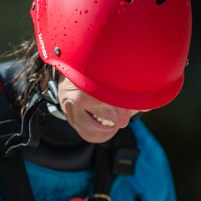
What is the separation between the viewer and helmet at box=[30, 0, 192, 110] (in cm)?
119

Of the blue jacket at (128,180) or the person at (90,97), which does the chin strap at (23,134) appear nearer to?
the person at (90,97)

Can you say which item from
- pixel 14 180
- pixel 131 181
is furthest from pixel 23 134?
pixel 131 181

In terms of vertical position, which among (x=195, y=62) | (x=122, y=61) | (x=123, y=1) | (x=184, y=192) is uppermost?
(x=123, y=1)

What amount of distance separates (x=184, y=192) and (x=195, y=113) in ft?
0.99

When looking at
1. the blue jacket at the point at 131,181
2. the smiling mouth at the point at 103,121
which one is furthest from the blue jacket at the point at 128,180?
the smiling mouth at the point at 103,121

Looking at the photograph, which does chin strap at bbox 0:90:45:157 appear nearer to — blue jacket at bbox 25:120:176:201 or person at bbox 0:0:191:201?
person at bbox 0:0:191:201

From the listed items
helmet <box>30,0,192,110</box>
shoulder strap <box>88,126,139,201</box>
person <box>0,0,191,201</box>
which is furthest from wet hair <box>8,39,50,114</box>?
shoulder strap <box>88,126,139,201</box>

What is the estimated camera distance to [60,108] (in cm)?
143

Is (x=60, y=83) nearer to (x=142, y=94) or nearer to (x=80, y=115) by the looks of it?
(x=80, y=115)

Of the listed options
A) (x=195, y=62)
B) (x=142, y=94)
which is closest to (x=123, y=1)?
(x=142, y=94)

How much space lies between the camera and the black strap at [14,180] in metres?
1.39

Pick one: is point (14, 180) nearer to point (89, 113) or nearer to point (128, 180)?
point (89, 113)

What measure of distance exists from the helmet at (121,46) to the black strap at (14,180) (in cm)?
29

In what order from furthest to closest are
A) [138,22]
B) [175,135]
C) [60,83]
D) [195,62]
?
[175,135] < [195,62] < [60,83] < [138,22]
